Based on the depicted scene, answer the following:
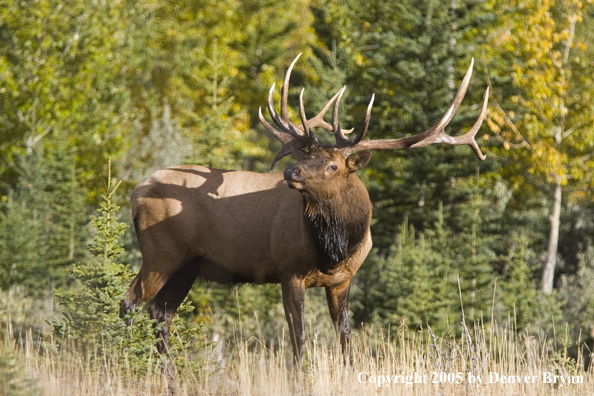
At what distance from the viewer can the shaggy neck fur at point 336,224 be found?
263 inches

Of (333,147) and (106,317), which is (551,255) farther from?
(106,317)

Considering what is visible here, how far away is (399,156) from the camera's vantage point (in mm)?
16250

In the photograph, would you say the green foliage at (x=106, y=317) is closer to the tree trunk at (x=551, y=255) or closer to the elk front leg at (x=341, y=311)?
the elk front leg at (x=341, y=311)

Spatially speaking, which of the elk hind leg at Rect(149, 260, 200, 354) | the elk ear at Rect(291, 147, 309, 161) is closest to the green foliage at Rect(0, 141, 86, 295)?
the elk hind leg at Rect(149, 260, 200, 354)

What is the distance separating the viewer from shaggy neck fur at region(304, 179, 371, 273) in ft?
21.9

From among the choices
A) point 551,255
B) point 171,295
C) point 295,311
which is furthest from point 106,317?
point 551,255

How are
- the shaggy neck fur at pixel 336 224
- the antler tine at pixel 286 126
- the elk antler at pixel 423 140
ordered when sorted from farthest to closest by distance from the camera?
1. the antler tine at pixel 286 126
2. the elk antler at pixel 423 140
3. the shaggy neck fur at pixel 336 224

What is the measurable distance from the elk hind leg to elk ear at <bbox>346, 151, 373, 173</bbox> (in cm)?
191

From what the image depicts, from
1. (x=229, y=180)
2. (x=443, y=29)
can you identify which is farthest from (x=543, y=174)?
(x=229, y=180)

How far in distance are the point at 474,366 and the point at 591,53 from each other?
49.7 feet

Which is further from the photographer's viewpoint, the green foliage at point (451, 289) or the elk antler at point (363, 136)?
the green foliage at point (451, 289)

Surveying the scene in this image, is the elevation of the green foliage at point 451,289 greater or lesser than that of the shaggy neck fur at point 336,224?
lesser

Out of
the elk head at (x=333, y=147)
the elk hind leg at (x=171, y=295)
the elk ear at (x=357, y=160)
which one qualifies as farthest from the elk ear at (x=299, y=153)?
the elk hind leg at (x=171, y=295)

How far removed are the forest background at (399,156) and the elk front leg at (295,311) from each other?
2.84 m
